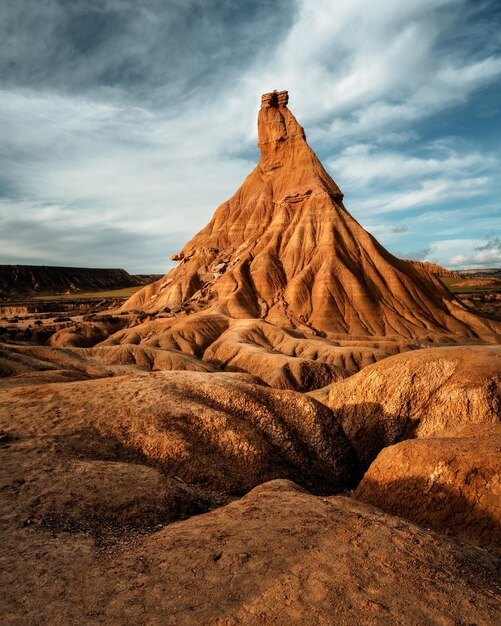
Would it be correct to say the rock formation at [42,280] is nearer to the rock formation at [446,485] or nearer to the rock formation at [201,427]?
the rock formation at [201,427]

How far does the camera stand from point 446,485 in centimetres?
1227

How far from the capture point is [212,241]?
9119cm

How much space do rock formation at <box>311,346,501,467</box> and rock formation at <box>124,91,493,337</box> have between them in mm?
41150

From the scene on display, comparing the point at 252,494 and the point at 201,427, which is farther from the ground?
the point at 252,494

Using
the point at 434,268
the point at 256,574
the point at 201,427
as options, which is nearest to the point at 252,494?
the point at 256,574

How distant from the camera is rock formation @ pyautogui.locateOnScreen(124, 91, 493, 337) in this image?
67750 mm

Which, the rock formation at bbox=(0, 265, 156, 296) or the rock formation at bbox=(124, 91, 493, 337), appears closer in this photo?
the rock formation at bbox=(124, 91, 493, 337)

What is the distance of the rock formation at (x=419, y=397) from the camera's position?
19250 mm

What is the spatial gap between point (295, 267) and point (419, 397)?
56.0 m

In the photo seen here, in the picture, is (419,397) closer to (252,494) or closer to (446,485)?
(446,485)

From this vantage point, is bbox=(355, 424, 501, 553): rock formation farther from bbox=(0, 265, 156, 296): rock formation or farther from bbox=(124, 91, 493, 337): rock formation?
bbox=(0, 265, 156, 296): rock formation

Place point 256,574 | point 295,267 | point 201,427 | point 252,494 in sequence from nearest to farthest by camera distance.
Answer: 1. point 256,574
2. point 252,494
3. point 201,427
4. point 295,267

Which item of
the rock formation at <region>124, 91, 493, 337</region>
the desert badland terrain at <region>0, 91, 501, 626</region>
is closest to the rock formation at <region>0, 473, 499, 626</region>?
the desert badland terrain at <region>0, 91, 501, 626</region>

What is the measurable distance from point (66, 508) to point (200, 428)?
7.67 m
